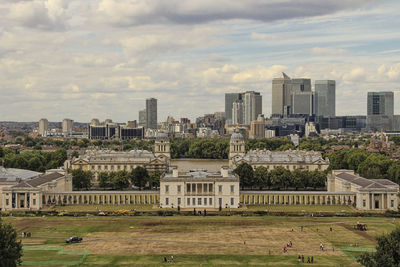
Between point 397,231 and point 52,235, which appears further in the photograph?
point 52,235

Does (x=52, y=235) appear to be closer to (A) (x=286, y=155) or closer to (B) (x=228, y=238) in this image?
(B) (x=228, y=238)

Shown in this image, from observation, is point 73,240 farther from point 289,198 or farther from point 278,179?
point 278,179

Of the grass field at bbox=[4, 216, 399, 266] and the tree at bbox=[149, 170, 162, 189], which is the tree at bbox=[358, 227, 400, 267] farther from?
the tree at bbox=[149, 170, 162, 189]

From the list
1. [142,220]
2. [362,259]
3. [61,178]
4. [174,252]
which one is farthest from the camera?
[61,178]

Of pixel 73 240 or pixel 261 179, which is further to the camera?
pixel 261 179

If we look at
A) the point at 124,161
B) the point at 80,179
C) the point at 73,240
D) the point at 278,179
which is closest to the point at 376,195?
Answer: the point at 278,179

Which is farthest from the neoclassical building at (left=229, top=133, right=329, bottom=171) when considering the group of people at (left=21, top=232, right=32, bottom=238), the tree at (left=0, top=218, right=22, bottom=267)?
the tree at (left=0, top=218, right=22, bottom=267)

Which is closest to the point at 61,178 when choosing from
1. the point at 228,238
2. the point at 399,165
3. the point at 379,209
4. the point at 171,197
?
the point at 171,197
